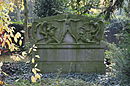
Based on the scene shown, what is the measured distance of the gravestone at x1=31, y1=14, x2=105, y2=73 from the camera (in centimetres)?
529

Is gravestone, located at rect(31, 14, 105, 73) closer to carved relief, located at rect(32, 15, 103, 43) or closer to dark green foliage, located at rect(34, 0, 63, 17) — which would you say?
carved relief, located at rect(32, 15, 103, 43)

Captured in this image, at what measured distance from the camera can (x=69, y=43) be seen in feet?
17.4

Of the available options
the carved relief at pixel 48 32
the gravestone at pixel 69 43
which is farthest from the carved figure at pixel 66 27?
the carved relief at pixel 48 32

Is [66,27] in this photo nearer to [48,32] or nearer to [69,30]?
[69,30]

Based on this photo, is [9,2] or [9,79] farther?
[9,79]

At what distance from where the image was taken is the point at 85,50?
17.6 feet

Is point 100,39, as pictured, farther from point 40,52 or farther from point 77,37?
point 40,52

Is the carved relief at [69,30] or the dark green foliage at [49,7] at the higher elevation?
the dark green foliage at [49,7]

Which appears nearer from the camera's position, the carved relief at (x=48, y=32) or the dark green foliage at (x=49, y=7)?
the carved relief at (x=48, y=32)

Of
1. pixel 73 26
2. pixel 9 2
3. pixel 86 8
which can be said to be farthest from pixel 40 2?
pixel 9 2

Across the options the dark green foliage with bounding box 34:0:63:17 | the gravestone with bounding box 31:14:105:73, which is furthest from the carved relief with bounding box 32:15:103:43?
the dark green foliage with bounding box 34:0:63:17

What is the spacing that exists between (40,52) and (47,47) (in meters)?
0.24

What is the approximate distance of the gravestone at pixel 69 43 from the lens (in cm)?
529

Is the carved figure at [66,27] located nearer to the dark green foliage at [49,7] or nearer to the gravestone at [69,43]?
the gravestone at [69,43]
